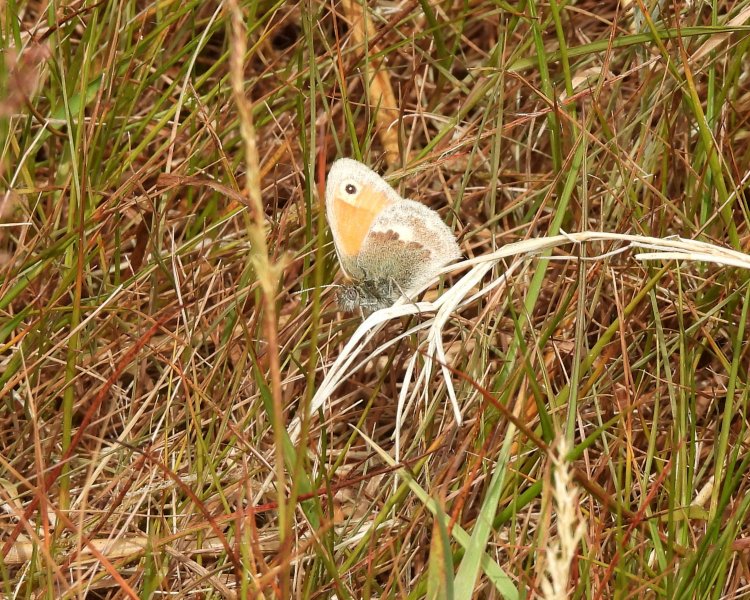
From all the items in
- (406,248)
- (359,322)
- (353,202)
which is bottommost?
(359,322)

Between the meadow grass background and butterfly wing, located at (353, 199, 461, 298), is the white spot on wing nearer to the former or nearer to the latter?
butterfly wing, located at (353, 199, 461, 298)

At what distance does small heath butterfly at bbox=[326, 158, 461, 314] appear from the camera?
6.83 ft

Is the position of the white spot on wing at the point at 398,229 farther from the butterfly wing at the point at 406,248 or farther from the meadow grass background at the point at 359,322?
the meadow grass background at the point at 359,322

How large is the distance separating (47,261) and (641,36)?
1517 millimetres

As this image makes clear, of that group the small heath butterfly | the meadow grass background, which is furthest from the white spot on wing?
the meadow grass background

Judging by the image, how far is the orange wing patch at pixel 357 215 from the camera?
7.04ft

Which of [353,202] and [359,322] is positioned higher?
[353,202]

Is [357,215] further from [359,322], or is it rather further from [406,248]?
[359,322]

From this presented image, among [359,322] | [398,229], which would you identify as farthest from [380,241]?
[359,322]

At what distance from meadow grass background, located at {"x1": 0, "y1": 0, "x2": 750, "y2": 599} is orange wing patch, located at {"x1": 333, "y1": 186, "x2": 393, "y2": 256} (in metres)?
0.08

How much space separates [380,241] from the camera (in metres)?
2.20

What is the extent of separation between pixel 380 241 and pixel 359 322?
0.71 ft

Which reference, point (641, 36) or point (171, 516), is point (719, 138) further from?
point (171, 516)

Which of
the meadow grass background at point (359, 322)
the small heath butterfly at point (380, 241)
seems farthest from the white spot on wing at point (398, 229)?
the meadow grass background at point (359, 322)
